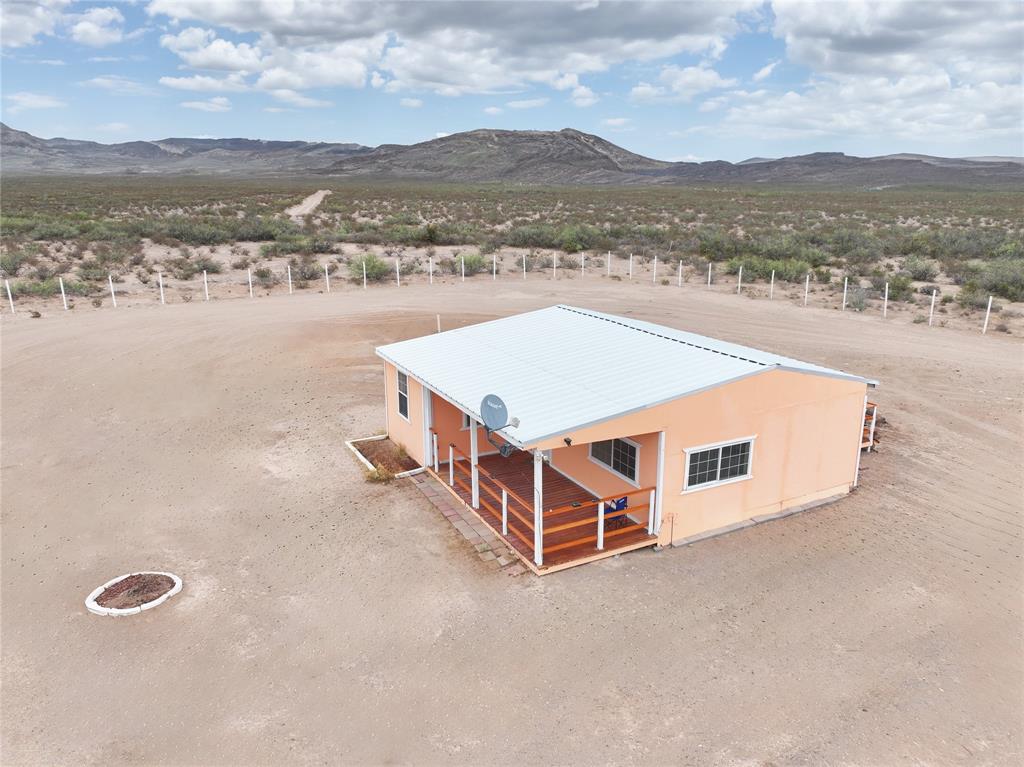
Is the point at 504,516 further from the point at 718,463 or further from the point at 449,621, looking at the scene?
the point at 718,463

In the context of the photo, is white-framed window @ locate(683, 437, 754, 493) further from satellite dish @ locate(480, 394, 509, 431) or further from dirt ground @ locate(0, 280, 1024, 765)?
satellite dish @ locate(480, 394, 509, 431)

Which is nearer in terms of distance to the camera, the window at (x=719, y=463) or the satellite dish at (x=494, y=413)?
the satellite dish at (x=494, y=413)

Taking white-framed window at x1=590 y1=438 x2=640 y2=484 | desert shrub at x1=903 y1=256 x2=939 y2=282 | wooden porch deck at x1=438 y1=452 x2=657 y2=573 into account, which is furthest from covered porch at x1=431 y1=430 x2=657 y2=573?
desert shrub at x1=903 y1=256 x2=939 y2=282

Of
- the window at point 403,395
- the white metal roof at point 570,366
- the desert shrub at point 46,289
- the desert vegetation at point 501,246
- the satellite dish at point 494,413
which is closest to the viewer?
the satellite dish at point 494,413

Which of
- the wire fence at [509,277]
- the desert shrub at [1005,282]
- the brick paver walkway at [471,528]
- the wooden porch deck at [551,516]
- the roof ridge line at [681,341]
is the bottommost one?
the brick paver walkway at [471,528]

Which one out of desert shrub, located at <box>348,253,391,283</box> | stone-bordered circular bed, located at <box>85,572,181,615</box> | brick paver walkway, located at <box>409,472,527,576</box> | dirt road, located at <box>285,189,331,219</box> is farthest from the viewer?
dirt road, located at <box>285,189,331,219</box>

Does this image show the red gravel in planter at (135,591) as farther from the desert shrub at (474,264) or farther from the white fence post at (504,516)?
the desert shrub at (474,264)

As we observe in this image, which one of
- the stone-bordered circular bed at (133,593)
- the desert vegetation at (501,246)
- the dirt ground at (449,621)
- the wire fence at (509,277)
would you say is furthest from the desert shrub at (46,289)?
the stone-bordered circular bed at (133,593)

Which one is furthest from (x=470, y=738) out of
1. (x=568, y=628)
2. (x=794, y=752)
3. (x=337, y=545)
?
(x=337, y=545)
